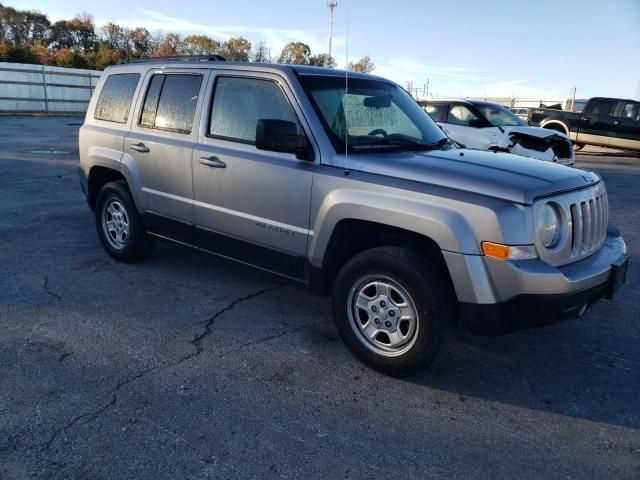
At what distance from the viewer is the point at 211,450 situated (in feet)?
8.68

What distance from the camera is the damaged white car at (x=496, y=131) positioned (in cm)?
1162

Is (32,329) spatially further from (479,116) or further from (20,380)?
(479,116)

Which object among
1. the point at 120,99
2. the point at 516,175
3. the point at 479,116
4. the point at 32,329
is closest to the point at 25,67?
the point at 479,116

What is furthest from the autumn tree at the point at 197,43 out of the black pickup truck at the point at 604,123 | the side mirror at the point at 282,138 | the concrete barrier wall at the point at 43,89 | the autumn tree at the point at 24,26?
the side mirror at the point at 282,138

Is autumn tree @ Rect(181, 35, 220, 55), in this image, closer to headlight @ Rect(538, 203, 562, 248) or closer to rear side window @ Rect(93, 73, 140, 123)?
rear side window @ Rect(93, 73, 140, 123)

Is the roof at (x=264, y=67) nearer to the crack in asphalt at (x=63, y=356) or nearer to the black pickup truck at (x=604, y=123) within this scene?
the crack in asphalt at (x=63, y=356)

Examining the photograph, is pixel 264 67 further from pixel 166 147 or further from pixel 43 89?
pixel 43 89

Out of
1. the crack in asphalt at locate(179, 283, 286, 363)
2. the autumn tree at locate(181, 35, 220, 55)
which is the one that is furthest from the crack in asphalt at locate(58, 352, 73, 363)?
the autumn tree at locate(181, 35, 220, 55)

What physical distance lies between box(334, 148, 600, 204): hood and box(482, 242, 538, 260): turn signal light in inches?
10.2

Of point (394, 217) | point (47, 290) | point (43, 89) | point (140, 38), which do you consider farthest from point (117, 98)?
point (140, 38)

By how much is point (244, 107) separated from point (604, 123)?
16996 mm

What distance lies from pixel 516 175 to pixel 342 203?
1.08 metres

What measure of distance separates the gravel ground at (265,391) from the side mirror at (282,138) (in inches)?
53.9

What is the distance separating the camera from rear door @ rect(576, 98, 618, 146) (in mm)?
17578
